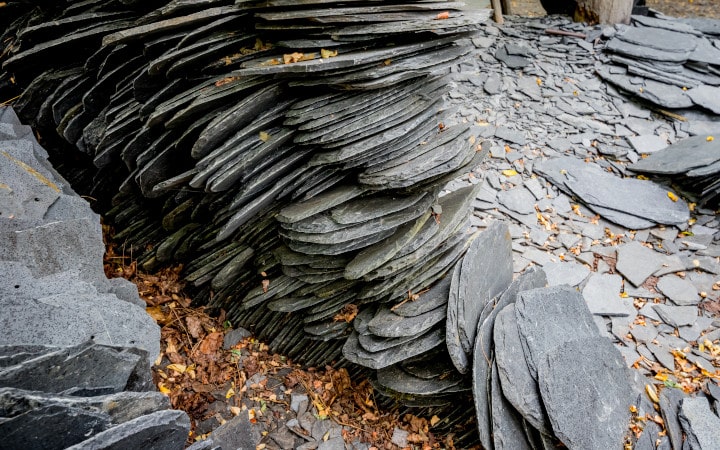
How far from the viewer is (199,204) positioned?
3354mm

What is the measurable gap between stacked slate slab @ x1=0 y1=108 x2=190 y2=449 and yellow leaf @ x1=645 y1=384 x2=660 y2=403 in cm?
299

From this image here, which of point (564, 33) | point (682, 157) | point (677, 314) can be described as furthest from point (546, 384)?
point (564, 33)

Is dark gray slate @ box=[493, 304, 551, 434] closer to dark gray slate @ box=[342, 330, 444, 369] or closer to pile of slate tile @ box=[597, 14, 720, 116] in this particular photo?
dark gray slate @ box=[342, 330, 444, 369]

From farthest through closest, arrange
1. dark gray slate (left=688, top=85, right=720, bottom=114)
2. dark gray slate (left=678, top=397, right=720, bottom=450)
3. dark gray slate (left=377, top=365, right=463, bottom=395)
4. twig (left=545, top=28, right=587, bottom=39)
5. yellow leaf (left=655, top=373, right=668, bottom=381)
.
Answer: twig (left=545, top=28, right=587, bottom=39)
dark gray slate (left=688, top=85, right=720, bottom=114)
yellow leaf (left=655, top=373, right=668, bottom=381)
dark gray slate (left=377, top=365, right=463, bottom=395)
dark gray slate (left=678, top=397, right=720, bottom=450)

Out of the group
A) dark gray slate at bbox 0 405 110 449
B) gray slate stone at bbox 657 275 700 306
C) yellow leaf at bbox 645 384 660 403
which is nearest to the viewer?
dark gray slate at bbox 0 405 110 449

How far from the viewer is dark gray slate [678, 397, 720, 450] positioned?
3109mm

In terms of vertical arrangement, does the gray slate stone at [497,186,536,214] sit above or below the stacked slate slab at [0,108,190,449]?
below

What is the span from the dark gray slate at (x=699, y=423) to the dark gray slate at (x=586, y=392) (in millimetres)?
395

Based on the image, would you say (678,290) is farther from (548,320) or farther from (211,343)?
(211,343)

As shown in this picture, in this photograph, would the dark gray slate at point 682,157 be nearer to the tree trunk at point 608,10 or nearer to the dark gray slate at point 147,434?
the tree trunk at point 608,10

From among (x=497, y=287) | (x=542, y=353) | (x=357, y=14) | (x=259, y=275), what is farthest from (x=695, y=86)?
(x=259, y=275)

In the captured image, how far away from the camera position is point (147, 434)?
169 centimetres

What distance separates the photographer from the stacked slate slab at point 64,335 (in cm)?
158

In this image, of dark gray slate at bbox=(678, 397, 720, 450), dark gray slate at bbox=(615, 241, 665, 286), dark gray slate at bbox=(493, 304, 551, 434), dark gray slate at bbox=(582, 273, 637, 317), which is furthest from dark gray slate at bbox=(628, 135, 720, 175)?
dark gray slate at bbox=(493, 304, 551, 434)
